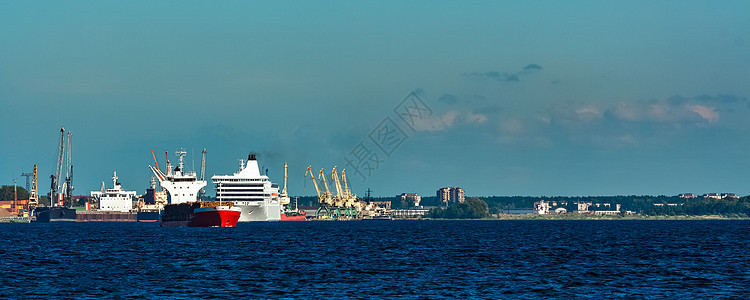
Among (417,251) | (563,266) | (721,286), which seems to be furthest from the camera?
(417,251)

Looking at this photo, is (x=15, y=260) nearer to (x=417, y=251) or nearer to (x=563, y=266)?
(x=417, y=251)

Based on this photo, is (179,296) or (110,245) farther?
(110,245)

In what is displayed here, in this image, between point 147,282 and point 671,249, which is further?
point 671,249

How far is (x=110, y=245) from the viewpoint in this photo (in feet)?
392

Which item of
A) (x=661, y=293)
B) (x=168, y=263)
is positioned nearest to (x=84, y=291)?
(x=168, y=263)

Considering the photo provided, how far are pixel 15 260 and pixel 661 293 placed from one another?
60454 mm

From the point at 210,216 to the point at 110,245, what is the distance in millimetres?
78279

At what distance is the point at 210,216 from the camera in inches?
7781

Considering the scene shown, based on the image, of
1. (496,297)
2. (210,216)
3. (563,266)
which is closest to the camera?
(496,297)

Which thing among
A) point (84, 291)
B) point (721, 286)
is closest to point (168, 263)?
point (84, 291)

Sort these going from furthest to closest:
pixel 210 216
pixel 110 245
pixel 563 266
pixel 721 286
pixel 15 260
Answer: pixel 210 216, pixel 110 245, pixel 15 260, pixel 563 266, pixel 721 286

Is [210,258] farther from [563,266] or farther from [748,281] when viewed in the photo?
[748,281]

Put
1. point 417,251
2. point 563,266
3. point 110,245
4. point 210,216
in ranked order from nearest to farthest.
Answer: point 563,266, point 417,251, point 110,245, point 210,216

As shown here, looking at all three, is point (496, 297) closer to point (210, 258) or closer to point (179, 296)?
point (179, 296)
